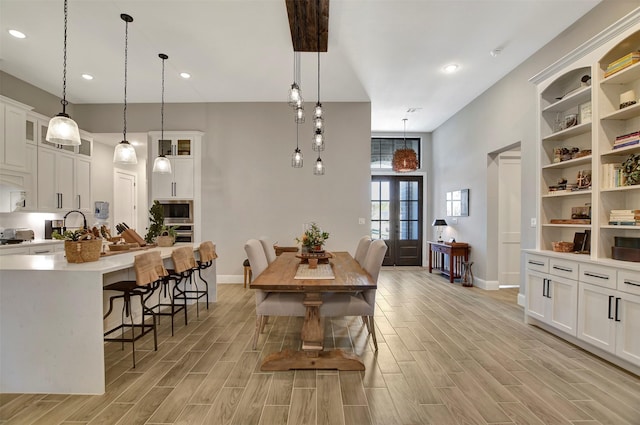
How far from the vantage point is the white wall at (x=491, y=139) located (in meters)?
3.24

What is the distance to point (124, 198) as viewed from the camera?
21.1 feet

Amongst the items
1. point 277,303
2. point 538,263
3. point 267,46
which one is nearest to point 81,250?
point 277,303

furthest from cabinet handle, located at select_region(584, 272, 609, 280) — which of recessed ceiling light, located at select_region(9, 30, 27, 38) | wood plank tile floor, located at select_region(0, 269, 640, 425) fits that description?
recessed ceiling light, located at select_region(9, 30, 27, 38)

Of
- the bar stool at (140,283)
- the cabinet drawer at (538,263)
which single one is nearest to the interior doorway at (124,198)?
the bar stool at (140,283)

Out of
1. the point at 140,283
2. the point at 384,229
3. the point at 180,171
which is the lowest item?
the point at 140,283

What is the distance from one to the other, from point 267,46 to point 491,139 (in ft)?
12.4

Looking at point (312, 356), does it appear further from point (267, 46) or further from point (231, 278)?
point (267, 46)

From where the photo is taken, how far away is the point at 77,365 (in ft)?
6.53

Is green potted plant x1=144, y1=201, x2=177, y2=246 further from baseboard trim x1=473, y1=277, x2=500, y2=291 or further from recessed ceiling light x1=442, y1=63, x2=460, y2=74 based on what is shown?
baseboard trim x1=473, y1=277, x2=500, y2=291

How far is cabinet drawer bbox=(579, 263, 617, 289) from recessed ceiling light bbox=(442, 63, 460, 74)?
9.63 feet

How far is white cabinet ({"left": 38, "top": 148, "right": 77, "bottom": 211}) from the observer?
4285mm

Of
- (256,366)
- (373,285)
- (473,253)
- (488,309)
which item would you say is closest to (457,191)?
(473,253)

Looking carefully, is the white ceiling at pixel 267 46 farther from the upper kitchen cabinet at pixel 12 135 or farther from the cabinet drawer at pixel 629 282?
the cabinet drawer at pixel 629 282

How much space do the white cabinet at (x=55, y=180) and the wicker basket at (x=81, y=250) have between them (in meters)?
2.99
